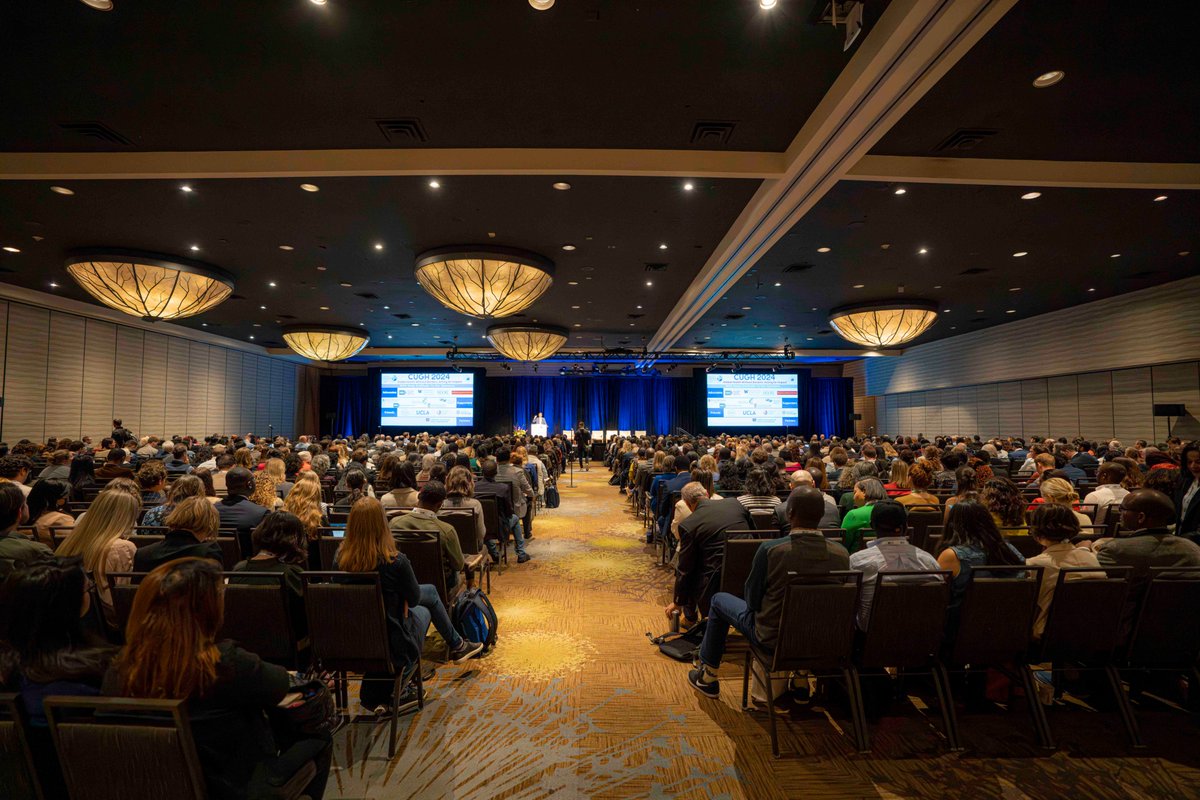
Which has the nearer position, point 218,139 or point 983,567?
point 983,567

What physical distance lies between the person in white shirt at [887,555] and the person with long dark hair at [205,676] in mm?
2653

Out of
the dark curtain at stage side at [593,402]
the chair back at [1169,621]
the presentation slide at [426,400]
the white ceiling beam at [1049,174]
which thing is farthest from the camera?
the dark curtain at stage side at [593,402]

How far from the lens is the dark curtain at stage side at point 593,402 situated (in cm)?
2611

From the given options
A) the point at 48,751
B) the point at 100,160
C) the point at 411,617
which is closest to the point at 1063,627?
the point at 411,617

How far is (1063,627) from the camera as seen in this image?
2734 mm

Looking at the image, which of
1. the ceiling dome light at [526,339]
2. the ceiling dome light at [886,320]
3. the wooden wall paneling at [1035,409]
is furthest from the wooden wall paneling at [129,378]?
the wooden wall paneling at [1035,409]

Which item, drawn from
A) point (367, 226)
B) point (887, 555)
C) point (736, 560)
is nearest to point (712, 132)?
point (736, 560)

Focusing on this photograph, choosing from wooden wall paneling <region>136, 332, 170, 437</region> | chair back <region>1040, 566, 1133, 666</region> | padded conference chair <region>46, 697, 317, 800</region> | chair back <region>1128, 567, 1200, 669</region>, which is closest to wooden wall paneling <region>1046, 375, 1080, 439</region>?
chair back <region>1128, 567, 1200, 669</region>

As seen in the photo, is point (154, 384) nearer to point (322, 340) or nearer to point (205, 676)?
point (322, 340)

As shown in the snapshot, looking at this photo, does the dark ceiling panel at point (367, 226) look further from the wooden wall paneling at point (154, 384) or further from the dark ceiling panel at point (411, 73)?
the wooden wall paneling at point (154, 384)

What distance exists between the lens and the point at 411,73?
4.44 metres

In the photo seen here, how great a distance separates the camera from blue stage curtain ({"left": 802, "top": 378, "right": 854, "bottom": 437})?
2616 cm

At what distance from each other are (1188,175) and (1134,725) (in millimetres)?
6699

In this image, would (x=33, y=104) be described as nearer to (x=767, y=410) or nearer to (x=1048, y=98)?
(x=1048, y=98)
